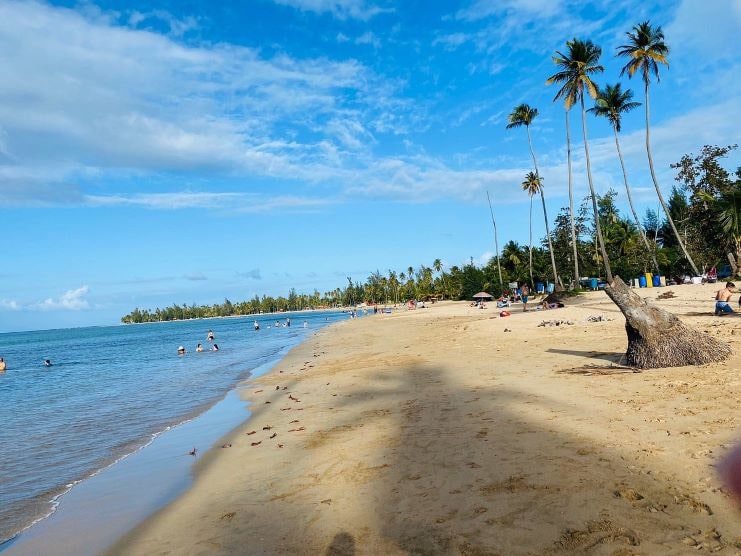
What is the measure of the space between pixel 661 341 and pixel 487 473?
6.29 meters

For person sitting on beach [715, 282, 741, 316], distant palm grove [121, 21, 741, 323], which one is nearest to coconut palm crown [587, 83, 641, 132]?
distant palm grove [121, 21, 741, 323]

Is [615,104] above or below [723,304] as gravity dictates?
above

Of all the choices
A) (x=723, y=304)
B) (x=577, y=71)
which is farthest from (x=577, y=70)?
(x=723, y=304)

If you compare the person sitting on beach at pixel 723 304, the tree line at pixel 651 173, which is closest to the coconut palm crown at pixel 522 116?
the tree line at pixel 651 173

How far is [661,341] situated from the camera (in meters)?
9.71

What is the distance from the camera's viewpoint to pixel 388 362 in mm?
16984

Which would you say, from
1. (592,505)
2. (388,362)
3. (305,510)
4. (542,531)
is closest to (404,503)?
(305,510)

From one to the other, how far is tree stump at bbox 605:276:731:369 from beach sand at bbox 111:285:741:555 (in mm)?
385

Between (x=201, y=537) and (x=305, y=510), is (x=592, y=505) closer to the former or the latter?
(x=305, y=510)

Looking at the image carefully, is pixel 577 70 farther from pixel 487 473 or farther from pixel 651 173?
pixel 487 473

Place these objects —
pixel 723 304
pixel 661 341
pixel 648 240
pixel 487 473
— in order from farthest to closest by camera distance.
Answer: pixel 648 240, pixel 723 304, pixel 661 341, pixel 487 473

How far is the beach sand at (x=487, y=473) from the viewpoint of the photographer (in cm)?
409

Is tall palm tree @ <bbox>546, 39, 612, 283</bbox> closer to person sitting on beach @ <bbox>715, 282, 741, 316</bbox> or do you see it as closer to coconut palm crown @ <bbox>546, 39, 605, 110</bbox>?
coconut palm crown @ <bbox>546, 39, 605, 110</bbox>

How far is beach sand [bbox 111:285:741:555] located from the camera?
4086 mm
